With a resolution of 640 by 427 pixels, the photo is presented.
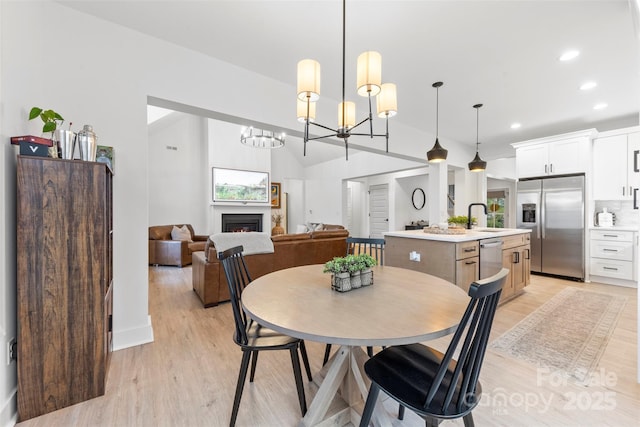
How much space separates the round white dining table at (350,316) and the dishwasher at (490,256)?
1.71 metres

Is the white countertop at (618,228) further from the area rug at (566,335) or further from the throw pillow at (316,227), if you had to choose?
the throw pillow at (316,227)

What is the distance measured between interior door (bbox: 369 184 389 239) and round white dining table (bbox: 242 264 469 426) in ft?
22.3

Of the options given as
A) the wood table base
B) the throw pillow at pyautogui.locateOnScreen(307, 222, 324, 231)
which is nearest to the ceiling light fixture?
the throw pillow at pyautogui.locateOnScreen(307, 222, 324, 231)

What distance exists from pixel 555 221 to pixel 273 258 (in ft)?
15.5

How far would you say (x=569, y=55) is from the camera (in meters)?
2.65

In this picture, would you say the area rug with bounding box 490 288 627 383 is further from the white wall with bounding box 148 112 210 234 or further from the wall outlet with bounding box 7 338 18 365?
the white wall with bounding box 148 112 210 234

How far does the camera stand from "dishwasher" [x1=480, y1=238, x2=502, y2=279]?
9.93ft

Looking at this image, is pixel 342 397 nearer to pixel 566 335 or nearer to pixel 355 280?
pixel 355 280

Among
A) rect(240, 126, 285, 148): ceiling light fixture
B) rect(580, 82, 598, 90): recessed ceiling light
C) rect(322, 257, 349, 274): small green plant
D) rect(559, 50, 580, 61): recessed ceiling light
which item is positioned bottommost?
rect(322, 257, 349, 274): small green plant

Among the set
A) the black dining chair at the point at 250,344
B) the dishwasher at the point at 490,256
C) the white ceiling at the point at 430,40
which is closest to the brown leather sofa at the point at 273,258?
the black dining chair at the point at 250,344

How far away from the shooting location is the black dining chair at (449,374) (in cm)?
91

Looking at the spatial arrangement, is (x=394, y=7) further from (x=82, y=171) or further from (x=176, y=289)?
(x=176, y=289)

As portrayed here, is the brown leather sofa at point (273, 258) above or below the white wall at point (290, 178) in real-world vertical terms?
below

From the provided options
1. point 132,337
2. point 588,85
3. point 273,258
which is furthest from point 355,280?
point 588,85
